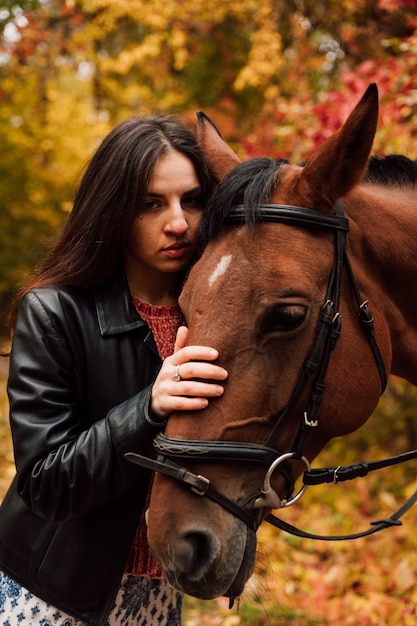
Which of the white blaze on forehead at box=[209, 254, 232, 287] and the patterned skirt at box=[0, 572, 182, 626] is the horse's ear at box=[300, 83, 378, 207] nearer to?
the white blaze on forehead at box=[209, 254, 232, 287]

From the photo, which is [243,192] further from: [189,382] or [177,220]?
[189,382]

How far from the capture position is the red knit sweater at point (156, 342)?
228 cm

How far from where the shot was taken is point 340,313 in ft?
6.84

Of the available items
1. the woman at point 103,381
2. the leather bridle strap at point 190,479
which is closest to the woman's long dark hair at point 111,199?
the woman at point 103,381

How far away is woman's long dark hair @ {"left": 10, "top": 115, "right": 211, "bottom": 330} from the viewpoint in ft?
7.34

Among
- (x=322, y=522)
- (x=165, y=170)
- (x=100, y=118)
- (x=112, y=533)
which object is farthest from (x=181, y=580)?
(x=100, y=118)

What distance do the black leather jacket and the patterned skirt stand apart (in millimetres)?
64

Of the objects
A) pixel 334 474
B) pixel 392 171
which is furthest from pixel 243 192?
pixel 334 474

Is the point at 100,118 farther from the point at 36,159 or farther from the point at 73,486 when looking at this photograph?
the point at 73,486

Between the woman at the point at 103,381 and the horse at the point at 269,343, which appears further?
the woman at the point at 103,381

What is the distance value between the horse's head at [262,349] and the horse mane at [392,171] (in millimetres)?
644

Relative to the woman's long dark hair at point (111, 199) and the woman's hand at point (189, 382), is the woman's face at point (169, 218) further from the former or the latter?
the woman's hand at point (189, 382)

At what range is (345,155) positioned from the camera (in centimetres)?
200

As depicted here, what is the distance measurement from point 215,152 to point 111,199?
1.57 ft
